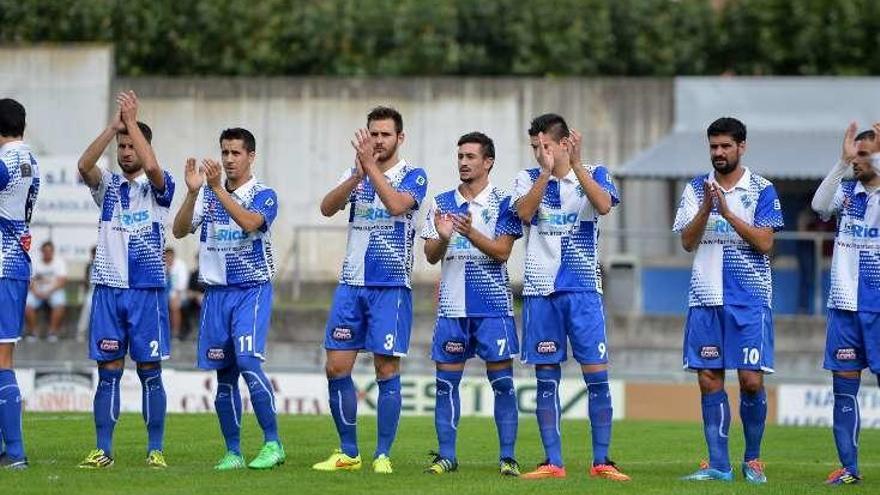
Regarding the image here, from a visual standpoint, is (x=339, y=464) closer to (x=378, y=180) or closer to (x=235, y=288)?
(x=235, y=288)

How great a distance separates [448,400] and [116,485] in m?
2.95

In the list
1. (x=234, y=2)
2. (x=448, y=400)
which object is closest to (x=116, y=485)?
(x=448, y=400)

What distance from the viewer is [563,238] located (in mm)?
15445

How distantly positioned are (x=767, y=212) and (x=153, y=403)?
5.47 meters

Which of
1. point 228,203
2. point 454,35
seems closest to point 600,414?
point 228,203

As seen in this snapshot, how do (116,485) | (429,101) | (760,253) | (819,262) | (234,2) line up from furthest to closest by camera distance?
1. (234,2)
2. (429,101)
3. (819,262)
4. (760,253)
5. (116,485)

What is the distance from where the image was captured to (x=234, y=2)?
40.7 m

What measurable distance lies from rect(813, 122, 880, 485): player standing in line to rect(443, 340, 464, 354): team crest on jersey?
3.08 m

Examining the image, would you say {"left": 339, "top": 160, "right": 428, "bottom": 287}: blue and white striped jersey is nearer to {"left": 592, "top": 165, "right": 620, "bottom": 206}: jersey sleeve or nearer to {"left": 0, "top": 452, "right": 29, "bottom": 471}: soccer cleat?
{"left": 592, "top": 165, "right": 620, "bottom": 206}: jersey sleeve

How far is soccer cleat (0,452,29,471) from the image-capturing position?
1516 cm

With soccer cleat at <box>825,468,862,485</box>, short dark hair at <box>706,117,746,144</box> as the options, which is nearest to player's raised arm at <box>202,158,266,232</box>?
short dark hair at <box>706,117,746,144</box>

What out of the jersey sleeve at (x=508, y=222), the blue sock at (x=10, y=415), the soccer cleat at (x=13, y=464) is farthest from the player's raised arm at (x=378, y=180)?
the soccer cleat at (x=13, y=464)

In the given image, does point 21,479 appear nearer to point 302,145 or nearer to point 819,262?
point 819,262

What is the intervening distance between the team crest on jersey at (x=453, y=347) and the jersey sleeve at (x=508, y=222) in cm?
99
